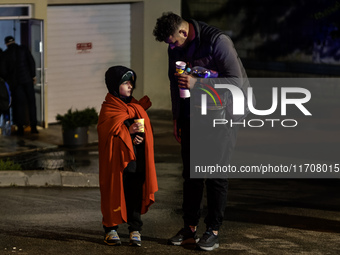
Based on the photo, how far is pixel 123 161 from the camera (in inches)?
317

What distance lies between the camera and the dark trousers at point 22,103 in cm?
1662

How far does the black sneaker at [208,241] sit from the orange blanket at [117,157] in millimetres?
585

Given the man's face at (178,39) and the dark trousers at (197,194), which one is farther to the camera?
the dark trousers at (197,194)

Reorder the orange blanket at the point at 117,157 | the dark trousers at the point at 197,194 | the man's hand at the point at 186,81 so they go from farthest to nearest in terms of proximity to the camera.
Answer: the orange blanket at the point at 117,157 → the dark trousers at the point at 197,194 → the man's hand at the point at 186,81

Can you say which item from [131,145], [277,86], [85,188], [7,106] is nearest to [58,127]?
[7,106]

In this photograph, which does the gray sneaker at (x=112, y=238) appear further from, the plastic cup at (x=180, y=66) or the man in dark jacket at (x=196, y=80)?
the plastic cup at (x=180, y=66)

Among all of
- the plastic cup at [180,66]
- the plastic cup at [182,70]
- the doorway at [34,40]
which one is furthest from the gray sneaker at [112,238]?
the doorway at [34,40]

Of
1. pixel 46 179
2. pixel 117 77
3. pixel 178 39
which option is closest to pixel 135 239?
pixel 117 77

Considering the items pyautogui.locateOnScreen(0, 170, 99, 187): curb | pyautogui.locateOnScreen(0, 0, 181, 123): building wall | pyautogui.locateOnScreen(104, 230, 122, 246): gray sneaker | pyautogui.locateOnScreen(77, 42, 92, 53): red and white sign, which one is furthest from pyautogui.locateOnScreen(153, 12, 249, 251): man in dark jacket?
pyautogui.locateOnScreen(0, 0, 181, 123): building wall

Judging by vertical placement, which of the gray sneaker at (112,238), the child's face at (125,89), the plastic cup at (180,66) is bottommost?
the gray sneaker at (112,238)

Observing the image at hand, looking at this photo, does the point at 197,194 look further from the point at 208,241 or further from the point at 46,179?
the point at 46,179

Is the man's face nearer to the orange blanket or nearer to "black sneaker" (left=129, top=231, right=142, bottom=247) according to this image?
the orange blanket

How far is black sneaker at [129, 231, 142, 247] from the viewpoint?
812 centimetres

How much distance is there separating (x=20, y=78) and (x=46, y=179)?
5224mm
